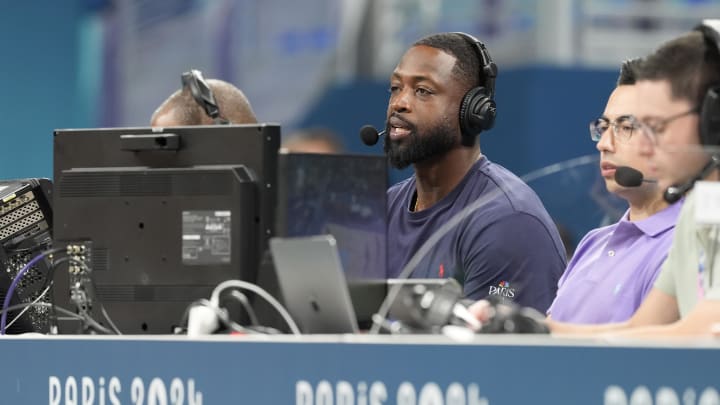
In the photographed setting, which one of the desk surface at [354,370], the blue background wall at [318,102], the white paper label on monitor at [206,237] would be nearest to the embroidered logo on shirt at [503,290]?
the white paper label on monitor at [206,237]

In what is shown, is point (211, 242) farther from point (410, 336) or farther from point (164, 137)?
point (410, 336)

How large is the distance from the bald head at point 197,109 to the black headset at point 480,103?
48cm

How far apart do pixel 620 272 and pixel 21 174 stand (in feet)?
15.6

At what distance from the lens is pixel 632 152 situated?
86.0 inches

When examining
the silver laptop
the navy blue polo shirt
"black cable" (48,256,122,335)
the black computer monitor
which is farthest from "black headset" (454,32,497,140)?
the silver laptop

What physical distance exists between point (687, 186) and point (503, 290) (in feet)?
2.72

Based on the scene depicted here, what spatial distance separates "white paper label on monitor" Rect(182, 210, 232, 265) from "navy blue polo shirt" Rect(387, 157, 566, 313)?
0.63 meters

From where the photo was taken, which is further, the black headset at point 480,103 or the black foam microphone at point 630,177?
the black headset at point 480,103

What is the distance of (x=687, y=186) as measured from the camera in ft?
5.82

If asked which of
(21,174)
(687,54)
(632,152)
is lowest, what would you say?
(21,174)

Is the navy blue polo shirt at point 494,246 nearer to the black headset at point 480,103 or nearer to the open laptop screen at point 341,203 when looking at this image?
the black headset at point 480,103

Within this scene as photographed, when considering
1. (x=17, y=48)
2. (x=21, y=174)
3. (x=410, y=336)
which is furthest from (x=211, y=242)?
(x=17, y=48)

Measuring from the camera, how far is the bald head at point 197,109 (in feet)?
9.70

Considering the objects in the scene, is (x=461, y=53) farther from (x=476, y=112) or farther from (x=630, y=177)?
(x=630, y=177)
